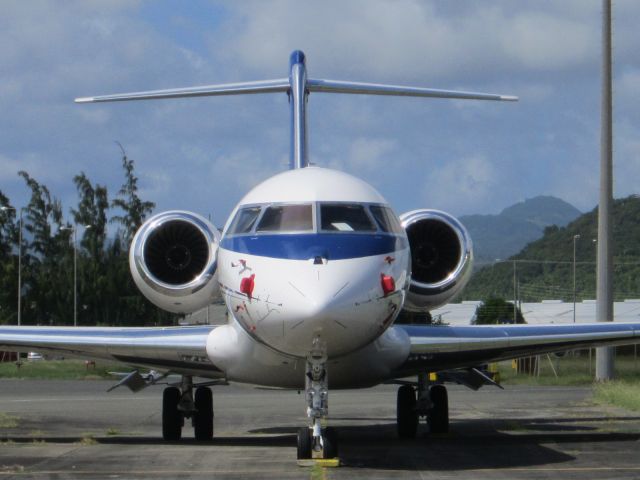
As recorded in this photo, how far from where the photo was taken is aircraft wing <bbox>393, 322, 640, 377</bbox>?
1620 cm

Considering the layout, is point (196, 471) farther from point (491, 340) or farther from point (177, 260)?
point (491, 340)

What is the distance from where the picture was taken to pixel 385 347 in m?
15.5

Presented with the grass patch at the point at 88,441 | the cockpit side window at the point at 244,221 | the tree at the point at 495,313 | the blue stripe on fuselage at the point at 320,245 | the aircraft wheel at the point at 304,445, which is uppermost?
the cockpit side window at the point at 244,221

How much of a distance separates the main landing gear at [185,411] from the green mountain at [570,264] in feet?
356

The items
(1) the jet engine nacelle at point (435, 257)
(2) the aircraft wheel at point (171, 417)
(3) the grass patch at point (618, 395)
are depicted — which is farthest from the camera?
(3) the grass patch at point (618, 395)

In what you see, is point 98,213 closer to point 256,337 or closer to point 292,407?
point 292,407

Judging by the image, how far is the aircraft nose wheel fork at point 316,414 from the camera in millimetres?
13422

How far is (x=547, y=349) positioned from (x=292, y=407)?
1112 cm

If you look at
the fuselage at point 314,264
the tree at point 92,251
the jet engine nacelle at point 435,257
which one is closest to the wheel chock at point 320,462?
the fuselage at point 314,264

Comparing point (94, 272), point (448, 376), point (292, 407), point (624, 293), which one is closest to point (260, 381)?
point (448, 376)

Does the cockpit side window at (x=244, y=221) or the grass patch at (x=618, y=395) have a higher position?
the cockpit side window at (x=244, y=221)

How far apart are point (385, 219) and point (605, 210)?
55.9 ft

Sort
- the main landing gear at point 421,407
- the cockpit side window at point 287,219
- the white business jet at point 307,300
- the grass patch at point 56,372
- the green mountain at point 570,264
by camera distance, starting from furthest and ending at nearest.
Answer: the green mountain at point 570,264 → the grass patch at point 56,372 → the main landing gear at point 421,407 → the cockpit side window at point 287,219 → the white business jet at point 307,300

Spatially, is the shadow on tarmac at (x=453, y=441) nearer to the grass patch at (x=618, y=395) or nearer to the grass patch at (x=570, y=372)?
the grass patch at (x=618, y=395)
